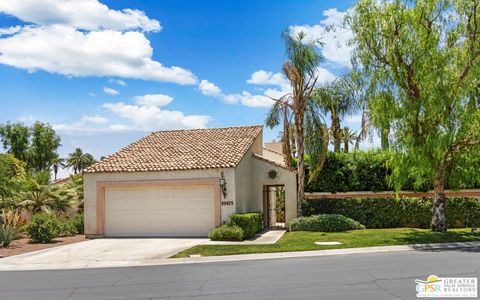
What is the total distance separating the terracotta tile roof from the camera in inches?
861

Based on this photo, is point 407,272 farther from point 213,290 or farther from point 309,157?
point 309,157

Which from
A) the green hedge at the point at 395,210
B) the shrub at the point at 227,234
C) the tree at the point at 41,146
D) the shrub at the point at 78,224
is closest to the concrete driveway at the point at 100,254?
the shrub at the point at 227,234

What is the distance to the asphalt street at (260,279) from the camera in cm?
925

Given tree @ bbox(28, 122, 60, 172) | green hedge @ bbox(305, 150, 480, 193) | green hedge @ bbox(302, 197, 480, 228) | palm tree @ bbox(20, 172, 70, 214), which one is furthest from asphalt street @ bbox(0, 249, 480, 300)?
tree @ bbox(28, 122, 60, 172)

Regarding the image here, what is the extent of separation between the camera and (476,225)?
880 inches

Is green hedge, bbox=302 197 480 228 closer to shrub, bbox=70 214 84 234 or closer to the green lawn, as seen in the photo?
the green lawn

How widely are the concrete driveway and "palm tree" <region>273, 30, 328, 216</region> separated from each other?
7.10 metres

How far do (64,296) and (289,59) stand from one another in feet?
55.4

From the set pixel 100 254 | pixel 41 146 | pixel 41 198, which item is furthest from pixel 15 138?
A: pixel 100 254

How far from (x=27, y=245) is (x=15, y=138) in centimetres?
3493

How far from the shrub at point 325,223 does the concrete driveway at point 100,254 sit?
4.88m

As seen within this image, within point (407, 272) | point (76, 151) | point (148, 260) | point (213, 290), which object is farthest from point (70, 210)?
point (76, 151)

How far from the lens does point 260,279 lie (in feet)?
35.5

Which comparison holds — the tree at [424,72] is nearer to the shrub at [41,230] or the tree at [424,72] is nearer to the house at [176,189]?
the house at [176,189]
